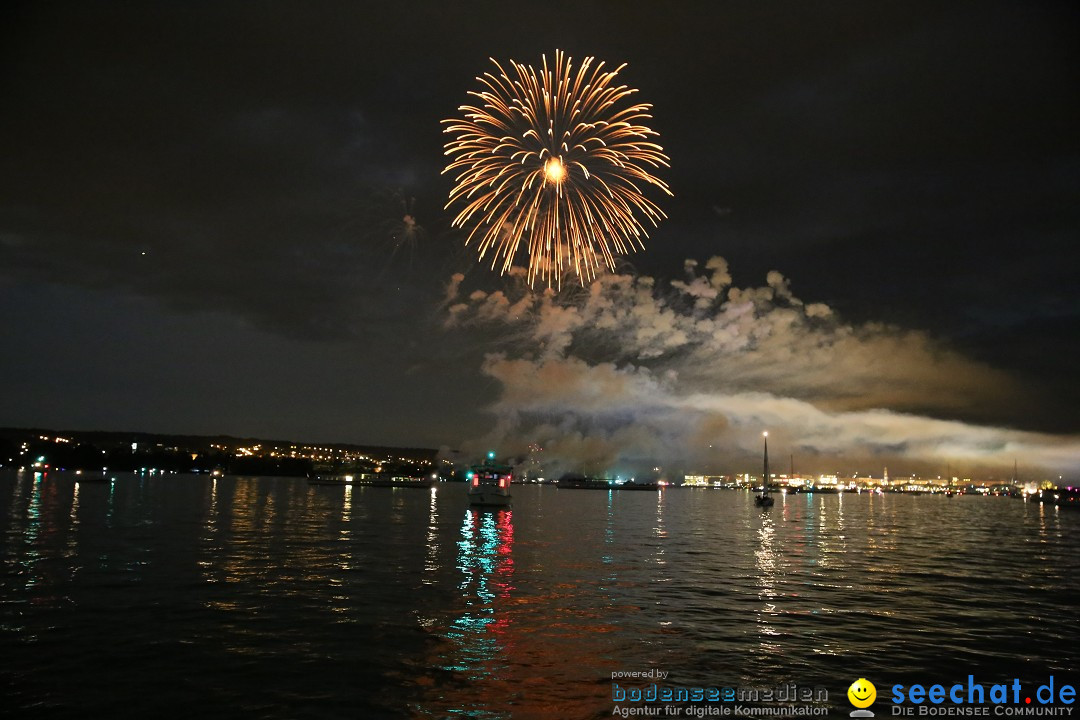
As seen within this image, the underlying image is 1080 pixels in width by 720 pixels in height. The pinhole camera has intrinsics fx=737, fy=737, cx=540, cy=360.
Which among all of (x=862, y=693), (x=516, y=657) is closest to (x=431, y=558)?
(x=516, y=657)

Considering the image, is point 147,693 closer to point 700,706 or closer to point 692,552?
point 700,706

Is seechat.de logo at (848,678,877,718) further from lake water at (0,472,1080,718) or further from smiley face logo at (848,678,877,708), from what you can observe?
lake water at (0,472,1080,718)

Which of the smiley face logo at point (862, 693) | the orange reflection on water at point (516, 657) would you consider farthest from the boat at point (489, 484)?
the smiley face logo at point (862, 693)

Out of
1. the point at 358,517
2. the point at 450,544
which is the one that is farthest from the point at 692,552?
the point at 358,517

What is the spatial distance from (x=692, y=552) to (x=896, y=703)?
3570 centimetres

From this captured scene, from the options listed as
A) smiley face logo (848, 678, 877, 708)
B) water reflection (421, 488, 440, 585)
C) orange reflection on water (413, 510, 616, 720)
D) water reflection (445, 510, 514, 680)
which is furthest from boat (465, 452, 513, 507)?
smiley face logo (848, 678, 877, 708)

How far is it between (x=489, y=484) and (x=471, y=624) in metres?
102

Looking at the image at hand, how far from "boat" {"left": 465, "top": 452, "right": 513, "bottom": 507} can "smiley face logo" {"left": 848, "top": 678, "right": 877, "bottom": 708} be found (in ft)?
345

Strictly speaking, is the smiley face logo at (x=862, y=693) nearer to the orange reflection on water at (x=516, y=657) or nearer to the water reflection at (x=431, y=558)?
the orange reflection on water at (x=516, y=657)

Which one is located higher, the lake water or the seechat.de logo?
the seechat.de logo

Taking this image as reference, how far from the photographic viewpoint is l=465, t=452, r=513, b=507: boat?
123m

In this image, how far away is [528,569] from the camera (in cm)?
4128

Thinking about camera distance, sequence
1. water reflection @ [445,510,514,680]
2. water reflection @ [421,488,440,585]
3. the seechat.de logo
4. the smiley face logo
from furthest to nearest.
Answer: water reflection @ [421,488,440,585] < water reflection @ [445,510,514,680] < the smiley face logo < the seechat.de logo

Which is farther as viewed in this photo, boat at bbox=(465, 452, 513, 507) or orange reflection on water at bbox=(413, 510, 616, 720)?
boat at bbox=(465, 452, 513, 507)
